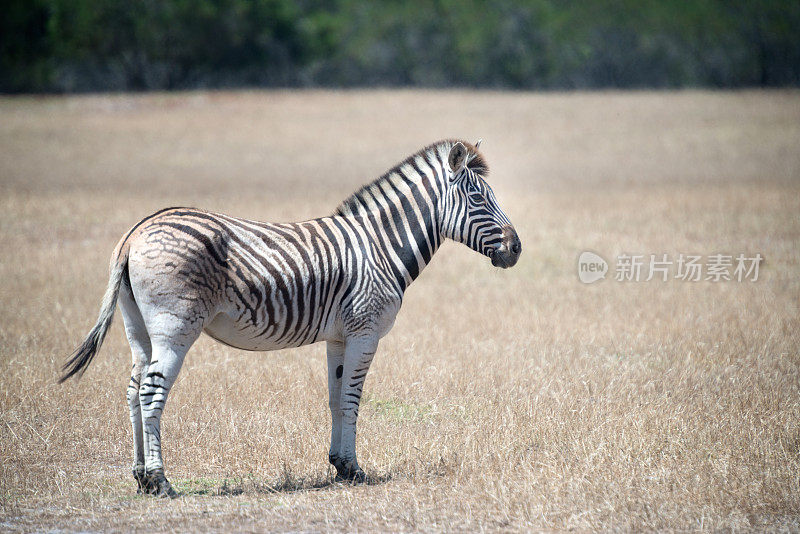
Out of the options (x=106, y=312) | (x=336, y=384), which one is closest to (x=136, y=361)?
(x=106, y=312)

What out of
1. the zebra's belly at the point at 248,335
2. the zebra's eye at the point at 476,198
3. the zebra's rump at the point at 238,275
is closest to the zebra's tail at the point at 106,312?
the zebra's rump at the point at 238,275


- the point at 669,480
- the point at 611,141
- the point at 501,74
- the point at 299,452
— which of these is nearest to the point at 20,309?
the point at 299,452

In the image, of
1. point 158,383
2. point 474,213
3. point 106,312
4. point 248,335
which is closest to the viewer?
point 158,383

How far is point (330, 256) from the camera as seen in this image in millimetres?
6387

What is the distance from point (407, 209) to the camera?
6699 millimetres

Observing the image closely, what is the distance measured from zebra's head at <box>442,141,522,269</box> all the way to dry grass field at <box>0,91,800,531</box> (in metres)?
1.61

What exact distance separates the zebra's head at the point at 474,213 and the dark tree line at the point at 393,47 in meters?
42.6

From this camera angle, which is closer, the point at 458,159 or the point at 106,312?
the point at 106,312

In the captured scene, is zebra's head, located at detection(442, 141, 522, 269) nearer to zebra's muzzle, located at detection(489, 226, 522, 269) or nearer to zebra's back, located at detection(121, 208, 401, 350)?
zebra's muzzle, located at detection(489, 226, 522, 269)

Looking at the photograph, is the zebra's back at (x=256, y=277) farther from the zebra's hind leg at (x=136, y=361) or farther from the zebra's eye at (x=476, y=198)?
the zebra's eye at (x=476, y=198)

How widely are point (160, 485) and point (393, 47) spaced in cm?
5743

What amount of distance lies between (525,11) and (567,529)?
A: 54.6 meters

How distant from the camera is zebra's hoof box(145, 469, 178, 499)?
5.78m

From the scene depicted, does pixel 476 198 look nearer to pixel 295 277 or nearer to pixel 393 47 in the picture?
pixel 295 277
